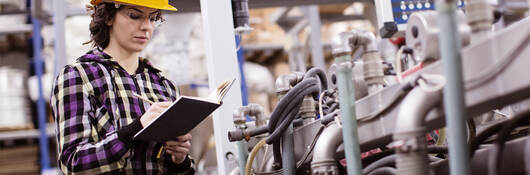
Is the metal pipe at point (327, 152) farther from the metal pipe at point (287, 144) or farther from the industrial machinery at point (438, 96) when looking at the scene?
the metal pipe at point (287, 144)

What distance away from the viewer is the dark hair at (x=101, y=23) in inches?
80.0

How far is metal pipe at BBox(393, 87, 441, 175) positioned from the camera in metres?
0.98

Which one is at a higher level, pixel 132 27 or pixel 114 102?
pixel 132 27

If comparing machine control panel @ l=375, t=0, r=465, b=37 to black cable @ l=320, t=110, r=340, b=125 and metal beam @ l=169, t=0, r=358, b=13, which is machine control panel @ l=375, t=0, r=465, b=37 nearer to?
metal beam @ l=169, t=0, r=358, b=13

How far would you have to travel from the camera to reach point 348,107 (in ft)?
3.85

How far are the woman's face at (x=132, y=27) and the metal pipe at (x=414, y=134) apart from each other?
116cm

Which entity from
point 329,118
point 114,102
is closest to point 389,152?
point 329,118

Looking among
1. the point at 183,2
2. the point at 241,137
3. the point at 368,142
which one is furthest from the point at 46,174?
the point at 368,142

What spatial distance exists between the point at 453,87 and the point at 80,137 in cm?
117

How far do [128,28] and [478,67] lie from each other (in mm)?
1247

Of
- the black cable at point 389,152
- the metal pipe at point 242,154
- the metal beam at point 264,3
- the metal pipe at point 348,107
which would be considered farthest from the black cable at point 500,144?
the metal beam at point 264,3

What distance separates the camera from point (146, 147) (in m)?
1.92

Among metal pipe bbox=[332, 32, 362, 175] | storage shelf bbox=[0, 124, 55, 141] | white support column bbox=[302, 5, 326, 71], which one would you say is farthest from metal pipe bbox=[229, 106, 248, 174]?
storage shelf bbox=[0, 124, 55, 141]

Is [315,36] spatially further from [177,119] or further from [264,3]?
[177,119]
